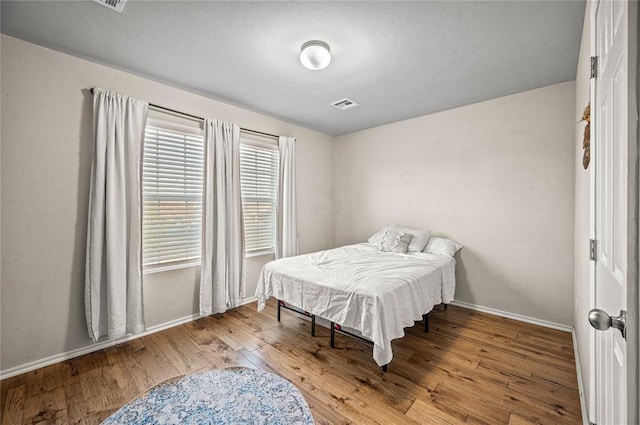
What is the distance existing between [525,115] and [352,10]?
2.42 metres

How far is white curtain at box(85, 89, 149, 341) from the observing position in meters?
2.29

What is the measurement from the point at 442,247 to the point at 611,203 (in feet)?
8.31

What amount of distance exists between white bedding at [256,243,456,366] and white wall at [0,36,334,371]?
1686 millimetres

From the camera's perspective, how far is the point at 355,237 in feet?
15.0

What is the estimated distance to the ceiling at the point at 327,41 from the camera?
1.75 metres

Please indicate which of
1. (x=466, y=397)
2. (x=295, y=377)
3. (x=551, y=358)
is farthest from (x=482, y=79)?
(x=295, y=377)

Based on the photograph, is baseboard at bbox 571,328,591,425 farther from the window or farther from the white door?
the window

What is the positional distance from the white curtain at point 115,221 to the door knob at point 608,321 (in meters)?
3.04

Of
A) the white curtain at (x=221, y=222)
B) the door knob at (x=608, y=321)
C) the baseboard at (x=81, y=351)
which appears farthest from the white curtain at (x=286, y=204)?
the door knob at (x=608, y=321)

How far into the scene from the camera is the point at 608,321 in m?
0.67

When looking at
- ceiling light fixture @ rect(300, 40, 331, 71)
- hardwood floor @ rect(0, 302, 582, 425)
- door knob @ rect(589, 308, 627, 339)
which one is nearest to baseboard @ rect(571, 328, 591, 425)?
hardwood floor @ rect(0, 302, 582, 425)

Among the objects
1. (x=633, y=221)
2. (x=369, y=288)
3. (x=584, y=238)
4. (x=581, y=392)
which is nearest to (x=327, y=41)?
(x=369, y=288)

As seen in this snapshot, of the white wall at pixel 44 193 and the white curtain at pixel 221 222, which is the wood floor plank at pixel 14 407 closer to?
the white wall at pixel 44 193

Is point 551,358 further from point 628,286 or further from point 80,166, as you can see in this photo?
point 80,166
